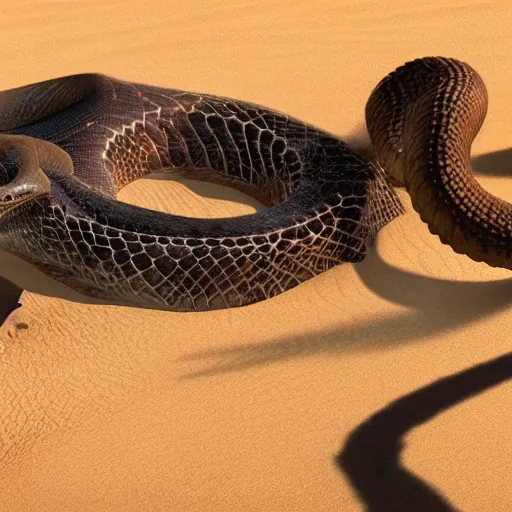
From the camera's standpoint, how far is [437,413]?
4.25m

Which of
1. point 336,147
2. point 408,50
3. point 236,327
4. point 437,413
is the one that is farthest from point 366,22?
point 437,413

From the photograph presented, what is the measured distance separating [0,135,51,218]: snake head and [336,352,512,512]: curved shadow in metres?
2.22

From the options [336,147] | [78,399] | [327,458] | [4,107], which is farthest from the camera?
[4,107]

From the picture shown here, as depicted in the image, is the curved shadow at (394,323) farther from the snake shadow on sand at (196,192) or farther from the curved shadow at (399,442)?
the snake shadow on sand at (196,192)

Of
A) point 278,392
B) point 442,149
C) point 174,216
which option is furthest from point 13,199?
point 442,149

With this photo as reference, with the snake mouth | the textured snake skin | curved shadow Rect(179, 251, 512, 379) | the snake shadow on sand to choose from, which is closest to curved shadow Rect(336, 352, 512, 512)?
curved shadow Rect(179, 251, 512, 379)

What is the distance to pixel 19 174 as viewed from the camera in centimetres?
498

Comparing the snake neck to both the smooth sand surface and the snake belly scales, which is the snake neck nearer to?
the snake belly scales

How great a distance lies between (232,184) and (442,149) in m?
1.91

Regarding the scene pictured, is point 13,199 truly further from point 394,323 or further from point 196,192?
point 394,323

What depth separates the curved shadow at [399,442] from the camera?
3787 millimetres

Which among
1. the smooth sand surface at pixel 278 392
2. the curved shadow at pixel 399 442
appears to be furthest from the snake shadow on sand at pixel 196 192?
the curved shadow at pixel 399 442

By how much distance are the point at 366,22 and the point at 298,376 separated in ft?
18.1

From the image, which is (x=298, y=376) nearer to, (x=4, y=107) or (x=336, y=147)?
(x=336, y=147)
